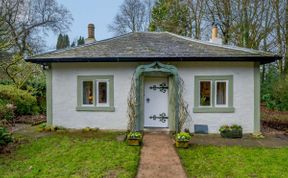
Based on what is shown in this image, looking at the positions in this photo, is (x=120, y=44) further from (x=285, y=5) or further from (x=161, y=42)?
(x=285, y=5)

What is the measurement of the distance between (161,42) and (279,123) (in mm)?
7503

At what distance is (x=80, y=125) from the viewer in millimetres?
9820

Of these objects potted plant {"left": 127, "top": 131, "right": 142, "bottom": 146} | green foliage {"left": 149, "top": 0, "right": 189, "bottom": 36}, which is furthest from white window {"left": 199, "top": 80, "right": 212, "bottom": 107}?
green foliage {"left": 149, "top": 0, "right": 189, "bottom": 36}

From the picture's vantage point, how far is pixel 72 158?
6.30 m

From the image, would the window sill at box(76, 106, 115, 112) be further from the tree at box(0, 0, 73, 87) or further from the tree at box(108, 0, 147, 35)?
the tree at box(108, 0, 147, 35)

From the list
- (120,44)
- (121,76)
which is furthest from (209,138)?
(120,44)

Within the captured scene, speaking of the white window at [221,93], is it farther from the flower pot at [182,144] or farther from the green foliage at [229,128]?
the flower pot at [182,144]

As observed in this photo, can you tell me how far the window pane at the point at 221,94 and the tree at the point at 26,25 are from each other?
11541mm

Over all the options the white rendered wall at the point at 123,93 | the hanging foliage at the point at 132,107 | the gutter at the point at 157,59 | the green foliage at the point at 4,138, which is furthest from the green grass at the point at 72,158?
the gutter at the point at 157,59

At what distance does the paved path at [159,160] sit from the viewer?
18.0 ft

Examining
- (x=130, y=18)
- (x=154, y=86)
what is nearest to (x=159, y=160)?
(x=154, y=86)

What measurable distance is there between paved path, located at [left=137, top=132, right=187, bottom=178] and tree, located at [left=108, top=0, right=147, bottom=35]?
20422mm

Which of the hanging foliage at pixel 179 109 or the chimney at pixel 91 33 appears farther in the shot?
the chimney at pixel 91 33

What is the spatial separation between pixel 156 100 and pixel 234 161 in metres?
4.29
